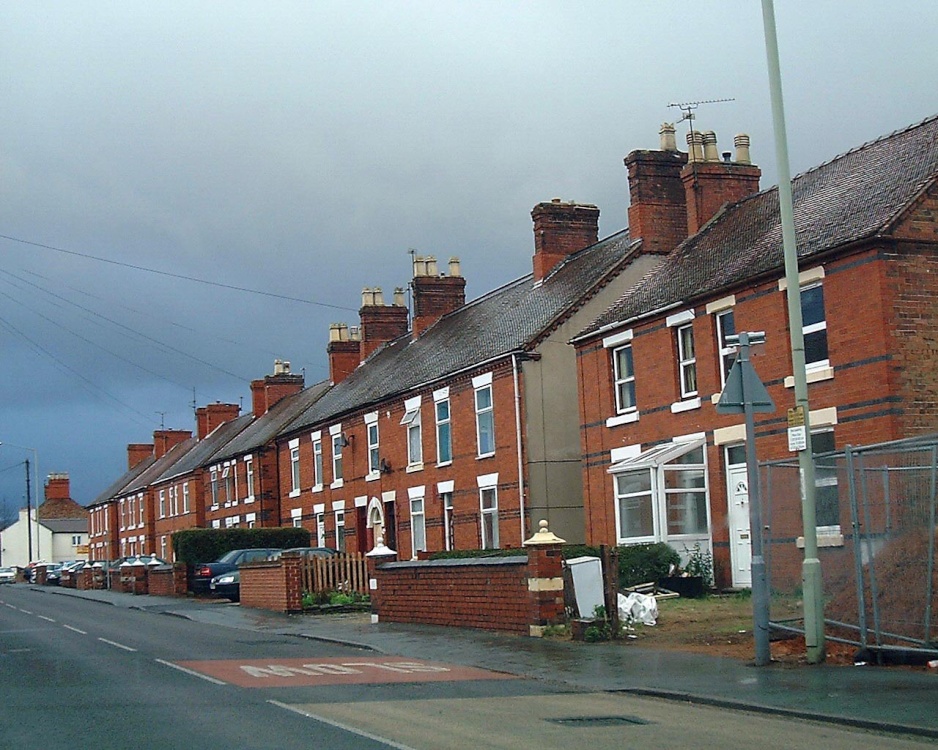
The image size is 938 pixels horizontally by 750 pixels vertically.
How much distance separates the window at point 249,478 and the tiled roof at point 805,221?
86.1 feet

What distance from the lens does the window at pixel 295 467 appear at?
161ft

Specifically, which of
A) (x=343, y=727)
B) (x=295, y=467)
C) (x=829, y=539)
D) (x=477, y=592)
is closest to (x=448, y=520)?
(x=295, y=467)

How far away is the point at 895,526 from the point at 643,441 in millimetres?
14358

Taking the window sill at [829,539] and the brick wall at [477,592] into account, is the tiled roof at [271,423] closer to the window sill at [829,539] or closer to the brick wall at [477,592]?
the brick wall at [477,592]

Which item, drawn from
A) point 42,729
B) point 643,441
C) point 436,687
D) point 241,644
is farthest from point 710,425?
point 42,729

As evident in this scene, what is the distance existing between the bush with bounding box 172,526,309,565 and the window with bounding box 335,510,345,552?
1.92 m

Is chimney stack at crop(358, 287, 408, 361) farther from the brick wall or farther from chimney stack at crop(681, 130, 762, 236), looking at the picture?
the brick wall

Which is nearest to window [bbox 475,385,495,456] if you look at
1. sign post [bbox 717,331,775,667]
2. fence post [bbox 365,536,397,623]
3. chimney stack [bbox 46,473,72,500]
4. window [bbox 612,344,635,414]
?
window [bbox 612,344,635,414]

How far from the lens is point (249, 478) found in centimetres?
5388

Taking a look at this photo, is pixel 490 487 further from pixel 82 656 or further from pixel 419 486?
pixel 82 656

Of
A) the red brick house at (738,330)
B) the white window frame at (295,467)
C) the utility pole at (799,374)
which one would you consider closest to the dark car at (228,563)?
the white window frame at (295,467)

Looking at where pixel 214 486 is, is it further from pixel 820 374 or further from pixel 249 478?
pixel 820 374

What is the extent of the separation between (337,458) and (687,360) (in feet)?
67.6

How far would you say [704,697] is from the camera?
1232cm
